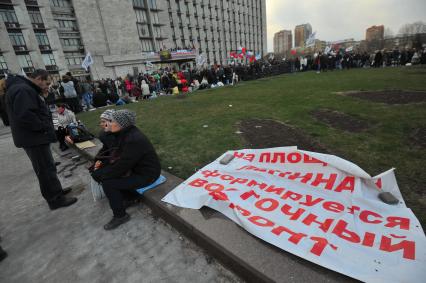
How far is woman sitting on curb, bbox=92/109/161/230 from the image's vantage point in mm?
3141

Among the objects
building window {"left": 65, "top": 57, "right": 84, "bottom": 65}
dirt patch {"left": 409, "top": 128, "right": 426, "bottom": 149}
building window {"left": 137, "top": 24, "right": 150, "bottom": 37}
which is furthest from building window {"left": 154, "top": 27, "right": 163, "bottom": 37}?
dirt patch {"left": 409, "top": 128, "right": 426, "bottom": 149}

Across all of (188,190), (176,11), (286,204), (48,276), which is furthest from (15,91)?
(176,11)

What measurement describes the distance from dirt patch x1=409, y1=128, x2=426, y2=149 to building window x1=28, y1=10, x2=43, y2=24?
174ft

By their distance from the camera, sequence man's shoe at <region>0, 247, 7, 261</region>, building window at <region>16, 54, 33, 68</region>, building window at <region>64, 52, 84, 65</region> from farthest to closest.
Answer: building window at <region>64, 52, 84, 65</region>, building window at <region>16, 54, 33, 68</region>, man's shoe at <region>0, 247, 7, 261</region>

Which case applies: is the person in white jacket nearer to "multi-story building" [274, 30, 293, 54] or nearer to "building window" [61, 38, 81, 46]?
"building window" [61, 38, 81, 46]

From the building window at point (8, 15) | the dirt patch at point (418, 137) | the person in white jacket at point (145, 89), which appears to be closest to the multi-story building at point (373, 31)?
the person in white jacket at point (145, 89)

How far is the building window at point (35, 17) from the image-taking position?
39966 mm

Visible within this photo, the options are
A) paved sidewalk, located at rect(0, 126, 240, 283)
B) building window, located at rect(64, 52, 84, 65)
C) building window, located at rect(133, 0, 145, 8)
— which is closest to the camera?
paved sidewalk, located at rect(0, 126, 240, 283)

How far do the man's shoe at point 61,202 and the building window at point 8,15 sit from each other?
49.8m

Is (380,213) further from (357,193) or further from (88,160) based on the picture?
(88,160)

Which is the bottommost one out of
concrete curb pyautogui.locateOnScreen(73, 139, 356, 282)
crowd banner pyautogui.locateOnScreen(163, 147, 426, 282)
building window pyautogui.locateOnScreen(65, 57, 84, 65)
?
concrete curb pyautogui.locateOnScreen(73, 139, 356, 282)

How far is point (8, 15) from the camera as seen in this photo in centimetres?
3809

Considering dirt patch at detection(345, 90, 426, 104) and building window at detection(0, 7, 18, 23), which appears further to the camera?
building window at detection(0, 7, 18, 23)

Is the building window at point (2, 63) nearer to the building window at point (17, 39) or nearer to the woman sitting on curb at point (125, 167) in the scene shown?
the building window at point (17, 39)
